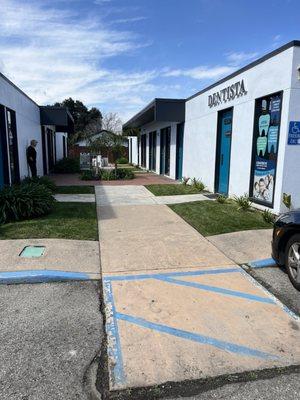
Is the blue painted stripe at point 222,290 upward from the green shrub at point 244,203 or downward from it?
downward

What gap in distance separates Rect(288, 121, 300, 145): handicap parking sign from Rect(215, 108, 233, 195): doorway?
3259 mm

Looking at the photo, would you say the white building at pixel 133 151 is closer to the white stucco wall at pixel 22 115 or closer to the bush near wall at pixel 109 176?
the bush near wall at pixel 109 176

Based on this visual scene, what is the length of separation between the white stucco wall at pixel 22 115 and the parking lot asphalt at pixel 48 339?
8395mm

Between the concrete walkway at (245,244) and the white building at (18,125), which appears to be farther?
the white building at (18,125)

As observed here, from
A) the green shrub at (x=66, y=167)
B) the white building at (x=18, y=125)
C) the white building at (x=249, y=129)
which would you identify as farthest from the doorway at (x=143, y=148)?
the white building at (x=249, y=129)

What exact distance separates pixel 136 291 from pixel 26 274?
152 cm

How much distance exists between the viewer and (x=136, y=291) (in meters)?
4.39

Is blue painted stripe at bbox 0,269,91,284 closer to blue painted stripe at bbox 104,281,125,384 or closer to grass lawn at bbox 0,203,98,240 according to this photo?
blue painted stripe at bbox 104,281,125,384

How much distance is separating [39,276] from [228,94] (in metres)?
8.47

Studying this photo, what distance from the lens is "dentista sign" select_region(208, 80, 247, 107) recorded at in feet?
32.8

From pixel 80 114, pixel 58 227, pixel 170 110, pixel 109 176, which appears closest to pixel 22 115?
pixel 109 176

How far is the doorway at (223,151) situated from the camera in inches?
442

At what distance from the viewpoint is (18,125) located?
42.8 ft

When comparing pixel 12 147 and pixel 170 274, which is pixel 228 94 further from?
pixel 170 274
